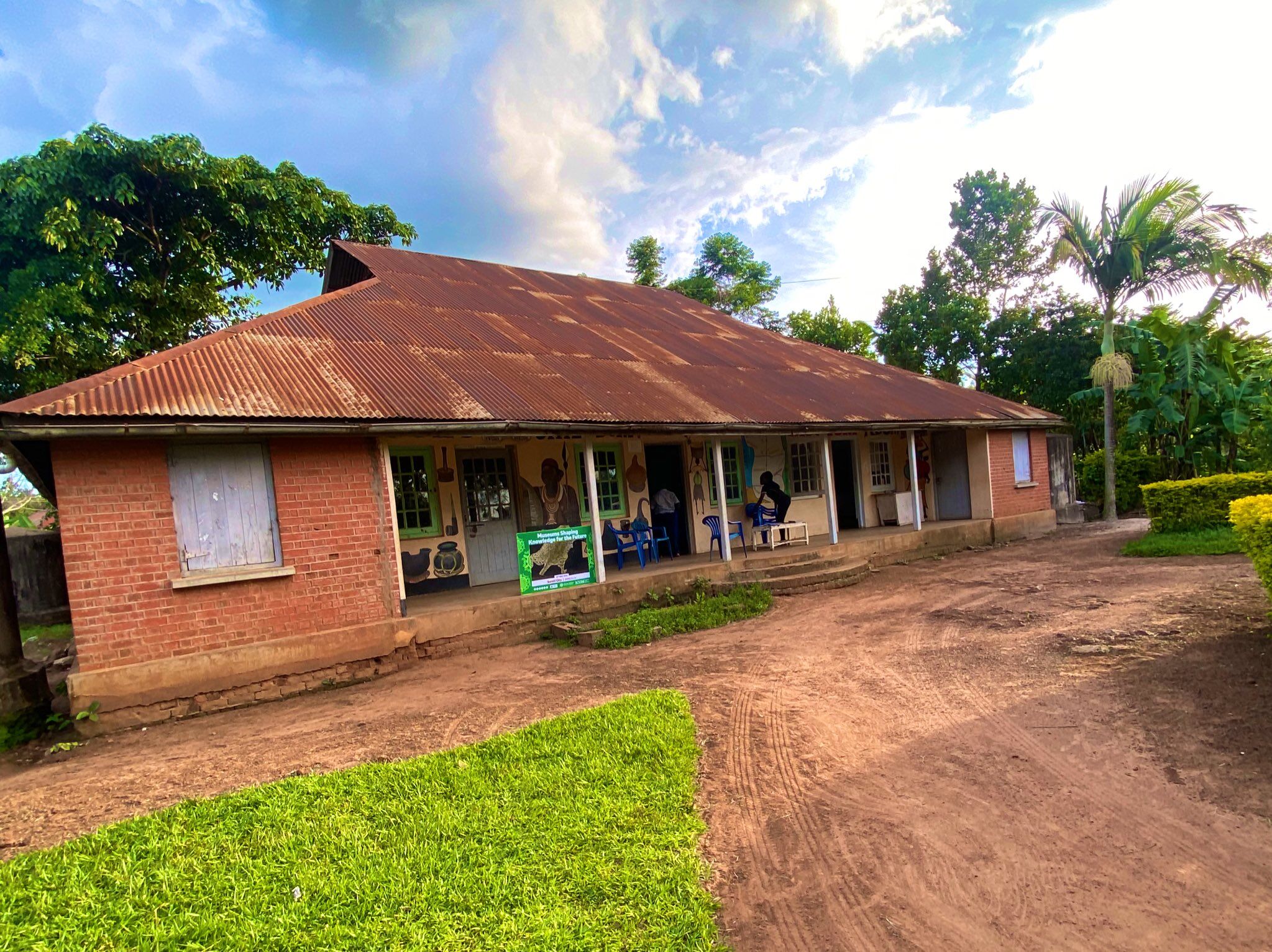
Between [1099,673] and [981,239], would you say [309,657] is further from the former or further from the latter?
[981,239]

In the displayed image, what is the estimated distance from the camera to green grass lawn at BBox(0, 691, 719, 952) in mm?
2820

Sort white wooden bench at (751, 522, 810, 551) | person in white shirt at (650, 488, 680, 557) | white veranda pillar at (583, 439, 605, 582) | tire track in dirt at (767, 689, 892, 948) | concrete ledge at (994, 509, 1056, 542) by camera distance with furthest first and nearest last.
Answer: concrete ledge at (994, 509, 1056, 542), white wooden bench at (751, 522, 810, 551), person in white shirt at (650, 488, 680, 557), white veranda pillar at (583, 439, 605, 582), tire track in dirt at (767, 689, 892, 948)

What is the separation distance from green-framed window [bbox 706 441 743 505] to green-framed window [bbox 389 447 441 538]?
17.9ft

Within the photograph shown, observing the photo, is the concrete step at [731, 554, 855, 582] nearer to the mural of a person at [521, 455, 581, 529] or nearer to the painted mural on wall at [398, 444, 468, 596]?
the mural of a person at [521, 455, 581, 529]

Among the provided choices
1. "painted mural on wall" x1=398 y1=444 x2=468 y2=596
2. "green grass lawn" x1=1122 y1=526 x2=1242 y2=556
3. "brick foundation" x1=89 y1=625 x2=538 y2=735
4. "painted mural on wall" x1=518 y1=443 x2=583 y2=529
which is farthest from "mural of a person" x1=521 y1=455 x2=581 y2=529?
"green grass lawn" x1=1122 y1=526 x2=1242 y2=556

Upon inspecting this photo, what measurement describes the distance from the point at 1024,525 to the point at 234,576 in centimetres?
1559

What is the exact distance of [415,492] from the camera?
970 centimetres

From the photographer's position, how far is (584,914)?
9.52ft

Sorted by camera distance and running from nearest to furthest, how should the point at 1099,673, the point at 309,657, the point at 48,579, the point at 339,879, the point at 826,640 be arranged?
the point at 339,879
the point at 1099,673
the point at 309,657
the point at 826,640
the point at 48,579

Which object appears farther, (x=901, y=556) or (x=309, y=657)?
(x=901, y=556)

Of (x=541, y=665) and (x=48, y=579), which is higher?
(x=48, y=579)

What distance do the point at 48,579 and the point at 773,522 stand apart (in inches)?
482

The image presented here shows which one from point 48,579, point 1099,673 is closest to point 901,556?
point 1099,673

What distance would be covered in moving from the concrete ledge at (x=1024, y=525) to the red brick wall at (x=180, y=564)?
12.9m
